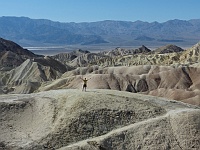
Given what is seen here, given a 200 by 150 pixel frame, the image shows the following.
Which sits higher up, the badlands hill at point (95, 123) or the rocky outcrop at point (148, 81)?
the badlands hill at point (95, 123)

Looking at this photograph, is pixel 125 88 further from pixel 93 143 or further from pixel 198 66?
pixel 93 143

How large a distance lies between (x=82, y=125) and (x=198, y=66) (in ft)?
188

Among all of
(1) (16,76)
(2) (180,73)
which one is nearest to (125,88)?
(2) (180,73)

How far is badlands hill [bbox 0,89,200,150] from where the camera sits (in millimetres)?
33875

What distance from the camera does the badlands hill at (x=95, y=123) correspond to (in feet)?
111

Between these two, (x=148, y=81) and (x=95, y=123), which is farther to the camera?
(x=148, y=81)

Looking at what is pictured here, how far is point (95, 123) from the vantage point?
3609cm

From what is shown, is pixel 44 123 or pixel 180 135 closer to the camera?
pixel 180 135

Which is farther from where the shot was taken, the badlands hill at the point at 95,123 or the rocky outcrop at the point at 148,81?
the rocky outcrop at the point at 148,81

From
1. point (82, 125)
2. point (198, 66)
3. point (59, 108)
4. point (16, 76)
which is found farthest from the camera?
point (16, 76)

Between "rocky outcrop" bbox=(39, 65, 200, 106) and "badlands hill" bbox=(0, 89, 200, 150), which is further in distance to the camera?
"rocky outcrop" bbox=(39, 65, 200, 106)

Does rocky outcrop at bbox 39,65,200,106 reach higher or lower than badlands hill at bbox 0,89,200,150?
lower

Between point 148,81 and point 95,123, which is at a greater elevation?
point 95,123

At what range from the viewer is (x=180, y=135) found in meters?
34.6
